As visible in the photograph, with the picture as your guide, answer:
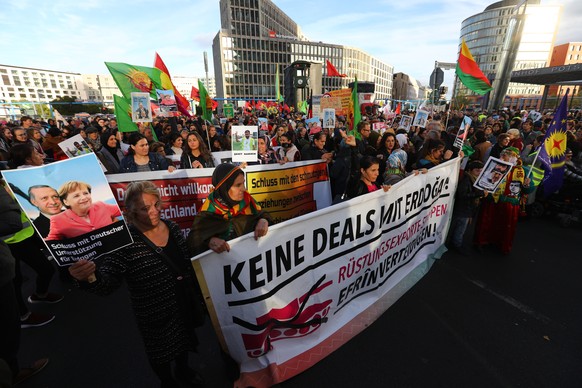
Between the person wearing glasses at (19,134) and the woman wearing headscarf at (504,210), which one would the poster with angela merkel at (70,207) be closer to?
the woman wearing headscarf at (504,210)

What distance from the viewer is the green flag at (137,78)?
5340 millimetres

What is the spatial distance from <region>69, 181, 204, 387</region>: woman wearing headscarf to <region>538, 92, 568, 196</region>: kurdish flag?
5.99 m

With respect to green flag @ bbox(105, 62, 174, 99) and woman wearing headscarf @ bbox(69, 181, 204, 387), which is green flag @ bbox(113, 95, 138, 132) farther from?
woman wearing headscarf @ bbox(69, 181, 204, 387)

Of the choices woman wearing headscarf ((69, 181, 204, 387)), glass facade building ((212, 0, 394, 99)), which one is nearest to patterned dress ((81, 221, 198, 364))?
woman wearing headscarf ((69, 181, 204, 387))

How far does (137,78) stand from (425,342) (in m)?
6.67

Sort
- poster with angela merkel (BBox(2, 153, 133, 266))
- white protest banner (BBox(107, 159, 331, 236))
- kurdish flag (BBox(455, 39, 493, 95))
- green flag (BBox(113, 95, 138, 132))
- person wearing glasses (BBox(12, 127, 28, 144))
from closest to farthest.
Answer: poster with angela merkel (BBox(2, 153, 133, 266))
white protest banner (BBox(107, 159, 331, 236))
green flag (BBox(113, 95, 138, 132))
person wearing glasses (BBox(12, 127, 28, 144))
kurdish flag (BBox(455, 39, 493, 95))

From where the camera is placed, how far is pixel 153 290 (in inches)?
74.5

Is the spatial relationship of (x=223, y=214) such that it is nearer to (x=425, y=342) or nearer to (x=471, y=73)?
(x=425, y=342)

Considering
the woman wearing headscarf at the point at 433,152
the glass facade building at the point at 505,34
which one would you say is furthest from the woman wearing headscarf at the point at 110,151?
the glass facade building at the point at 505,34

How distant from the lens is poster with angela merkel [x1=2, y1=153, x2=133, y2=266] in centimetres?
142

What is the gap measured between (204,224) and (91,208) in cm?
73

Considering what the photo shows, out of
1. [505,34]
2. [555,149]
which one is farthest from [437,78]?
[505,34]

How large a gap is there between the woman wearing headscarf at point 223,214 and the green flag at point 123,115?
14.3ft

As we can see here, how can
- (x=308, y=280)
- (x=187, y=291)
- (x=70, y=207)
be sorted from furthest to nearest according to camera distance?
(x=308, y=280), (x=187, y=291), (x=70, y=207)
